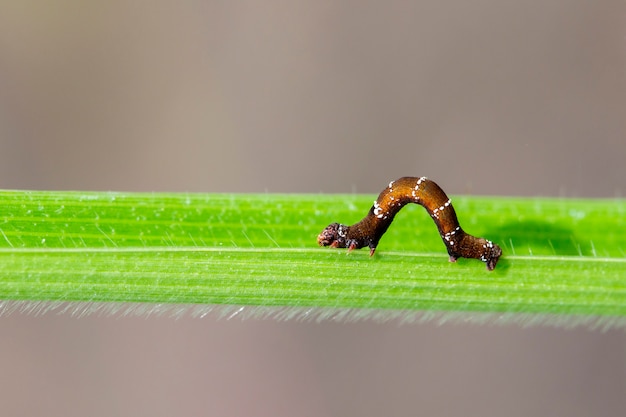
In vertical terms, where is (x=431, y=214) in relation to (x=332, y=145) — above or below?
below

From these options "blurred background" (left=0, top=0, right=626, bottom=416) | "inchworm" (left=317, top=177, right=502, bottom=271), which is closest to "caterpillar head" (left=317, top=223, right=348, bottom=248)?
"inchworm" (left=317, top=177, right=502, bottom=271)

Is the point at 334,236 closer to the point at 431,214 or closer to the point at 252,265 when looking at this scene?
the point at 252,265

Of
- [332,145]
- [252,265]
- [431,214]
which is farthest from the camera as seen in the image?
[332,145]

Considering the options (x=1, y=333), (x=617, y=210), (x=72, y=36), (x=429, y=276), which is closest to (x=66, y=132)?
(x=72, y=36)

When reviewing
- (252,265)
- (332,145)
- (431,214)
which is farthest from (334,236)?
(332,145)

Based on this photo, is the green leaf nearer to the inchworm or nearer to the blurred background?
the inchworm

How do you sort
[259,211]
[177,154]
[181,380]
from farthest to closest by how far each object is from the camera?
[177,154]
[181,380]
[259,211]

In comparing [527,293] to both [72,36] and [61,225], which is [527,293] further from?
[72,36]

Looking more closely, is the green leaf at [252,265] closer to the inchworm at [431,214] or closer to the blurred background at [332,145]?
the inchworm at [431,214]
